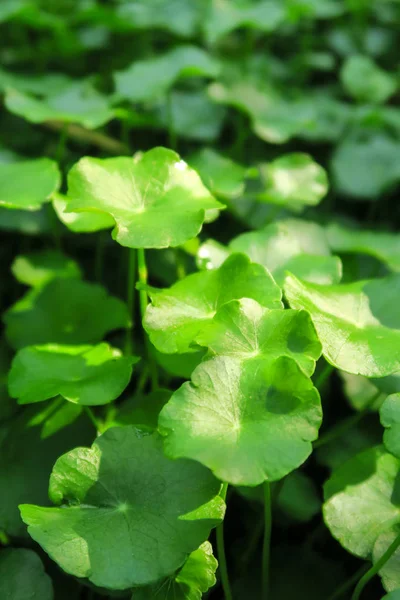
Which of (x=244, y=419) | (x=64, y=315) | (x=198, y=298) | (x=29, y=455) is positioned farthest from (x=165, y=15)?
(x=244, y=419)

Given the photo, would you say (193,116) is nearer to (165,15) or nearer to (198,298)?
(165,15)

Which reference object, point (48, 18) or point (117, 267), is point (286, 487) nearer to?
point (117, 267)

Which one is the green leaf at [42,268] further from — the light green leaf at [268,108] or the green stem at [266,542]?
the green stem at [266,542]

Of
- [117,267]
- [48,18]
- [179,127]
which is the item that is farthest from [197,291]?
[48,18]

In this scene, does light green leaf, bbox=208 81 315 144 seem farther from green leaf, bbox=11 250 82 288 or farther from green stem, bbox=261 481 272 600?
green stem, bbox=261 481 272 600

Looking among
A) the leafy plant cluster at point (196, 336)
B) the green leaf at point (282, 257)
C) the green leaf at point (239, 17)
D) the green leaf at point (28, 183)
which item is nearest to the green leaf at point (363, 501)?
the leafy plant cluster at point (196, 336)

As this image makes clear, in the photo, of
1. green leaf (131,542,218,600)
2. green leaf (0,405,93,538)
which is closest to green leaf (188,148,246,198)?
green leaf (0,405,93,538)
